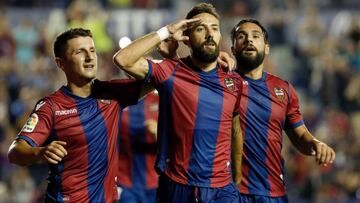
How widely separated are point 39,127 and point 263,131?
1962 millimetres

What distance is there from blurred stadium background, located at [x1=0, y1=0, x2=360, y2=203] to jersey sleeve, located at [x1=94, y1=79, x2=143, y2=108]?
20.4 ft

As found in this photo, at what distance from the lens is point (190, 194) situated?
22.5 feet

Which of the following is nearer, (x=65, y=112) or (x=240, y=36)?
(x=65, y=112)

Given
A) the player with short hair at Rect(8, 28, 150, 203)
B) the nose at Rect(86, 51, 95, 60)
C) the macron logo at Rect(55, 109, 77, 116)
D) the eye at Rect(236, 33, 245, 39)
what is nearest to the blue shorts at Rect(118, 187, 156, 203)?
the player with short hair at Rect(8, 28, 150, 203)

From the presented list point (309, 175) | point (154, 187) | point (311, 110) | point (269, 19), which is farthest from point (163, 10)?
point (154, 187)

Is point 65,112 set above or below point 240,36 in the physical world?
below

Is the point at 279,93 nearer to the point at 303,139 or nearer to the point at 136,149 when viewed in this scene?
the point at 303,139

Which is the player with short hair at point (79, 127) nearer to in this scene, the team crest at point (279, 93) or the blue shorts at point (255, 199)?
the blue shorts at point (255, 199)

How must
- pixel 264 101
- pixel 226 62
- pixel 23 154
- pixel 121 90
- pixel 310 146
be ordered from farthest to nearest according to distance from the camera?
1. pixel 264 101
2. pixel 310 146
3. pixel 226 62
4. pixel 121 90
5. pixel 23 154

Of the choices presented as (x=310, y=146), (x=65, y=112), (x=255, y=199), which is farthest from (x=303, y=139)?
(x=65, y=112)

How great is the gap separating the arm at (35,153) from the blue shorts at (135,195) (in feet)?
9.12

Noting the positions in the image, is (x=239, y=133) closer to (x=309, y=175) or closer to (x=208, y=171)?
(x=208, y=171)

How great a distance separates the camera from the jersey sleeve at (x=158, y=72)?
269 inches

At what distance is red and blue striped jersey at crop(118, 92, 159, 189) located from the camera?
9250 millimetres
